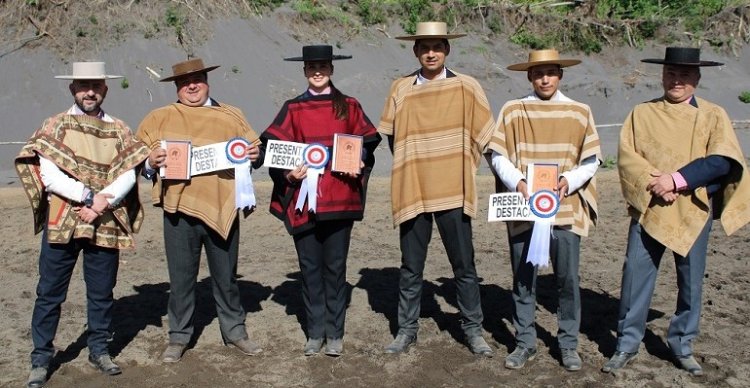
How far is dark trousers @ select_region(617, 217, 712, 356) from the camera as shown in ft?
18.2

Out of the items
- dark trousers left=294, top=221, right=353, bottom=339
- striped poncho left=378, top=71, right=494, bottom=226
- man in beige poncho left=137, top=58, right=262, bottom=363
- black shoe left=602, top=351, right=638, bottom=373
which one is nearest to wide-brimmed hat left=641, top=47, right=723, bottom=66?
striped poncho left=378, top=71, right=494, bottom=226

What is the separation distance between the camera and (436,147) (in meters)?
5.72

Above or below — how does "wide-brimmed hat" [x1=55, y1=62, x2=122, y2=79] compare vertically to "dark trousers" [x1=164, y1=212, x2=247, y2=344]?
above

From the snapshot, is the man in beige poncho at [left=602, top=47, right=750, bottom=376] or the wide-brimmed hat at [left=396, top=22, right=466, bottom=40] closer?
the man in beige poncho at [left=602, top=47, right=750, bottom=376]

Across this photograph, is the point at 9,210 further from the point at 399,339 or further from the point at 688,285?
the point at 688,285

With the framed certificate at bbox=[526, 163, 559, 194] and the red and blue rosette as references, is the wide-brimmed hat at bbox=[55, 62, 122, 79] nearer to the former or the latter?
the red and blue rosette

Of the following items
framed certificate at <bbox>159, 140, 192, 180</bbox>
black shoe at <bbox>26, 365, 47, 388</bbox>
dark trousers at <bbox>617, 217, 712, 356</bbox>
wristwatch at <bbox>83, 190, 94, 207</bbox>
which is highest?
framed certificate at <bbox>159, 140, 192, 180</bbox>

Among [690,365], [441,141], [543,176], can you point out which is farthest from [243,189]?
[690,365]

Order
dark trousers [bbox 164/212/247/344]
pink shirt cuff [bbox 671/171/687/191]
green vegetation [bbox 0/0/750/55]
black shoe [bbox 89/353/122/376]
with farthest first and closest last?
green vegetation [bbox 0/0/750/55] → dark trousers [bbox 164/212/247/344] → black shoe [bbox 89/353/122/376] → pink shirt cuff [bbox 671/171/687/191]

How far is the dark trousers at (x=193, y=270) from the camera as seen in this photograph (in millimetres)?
5820

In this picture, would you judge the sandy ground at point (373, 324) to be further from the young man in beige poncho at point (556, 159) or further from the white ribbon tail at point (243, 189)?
the white ribbon tail at point (243, 189)

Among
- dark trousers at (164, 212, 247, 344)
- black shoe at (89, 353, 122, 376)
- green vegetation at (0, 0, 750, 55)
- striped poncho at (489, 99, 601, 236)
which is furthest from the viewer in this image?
green vegetation at (0, 0, 750, 55)

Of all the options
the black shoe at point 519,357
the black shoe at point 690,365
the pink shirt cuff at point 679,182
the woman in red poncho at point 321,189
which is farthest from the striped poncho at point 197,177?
the black shoe at point 690,365

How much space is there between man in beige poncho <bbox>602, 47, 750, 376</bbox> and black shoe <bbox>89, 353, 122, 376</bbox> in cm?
324
